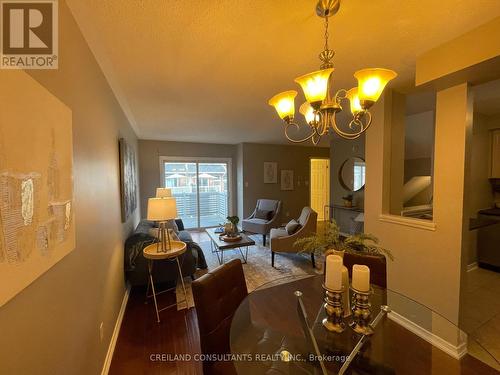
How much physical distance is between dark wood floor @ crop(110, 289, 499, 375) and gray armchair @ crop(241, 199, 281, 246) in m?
2.47

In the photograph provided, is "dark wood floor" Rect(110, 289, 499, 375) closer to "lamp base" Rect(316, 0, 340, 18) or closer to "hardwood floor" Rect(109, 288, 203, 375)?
A: "hardwood floor" Rect(109, 288, 203, 375)

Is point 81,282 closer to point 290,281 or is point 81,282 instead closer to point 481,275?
point 290,281

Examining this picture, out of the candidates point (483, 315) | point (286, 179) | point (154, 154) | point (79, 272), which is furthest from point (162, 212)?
point (286, 179)

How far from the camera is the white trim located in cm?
195

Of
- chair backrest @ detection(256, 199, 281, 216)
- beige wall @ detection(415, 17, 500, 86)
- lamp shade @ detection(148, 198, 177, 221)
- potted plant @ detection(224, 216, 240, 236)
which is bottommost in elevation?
potted plant @ detection(224, 216, 240, 236)

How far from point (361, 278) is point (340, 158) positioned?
14.3ft

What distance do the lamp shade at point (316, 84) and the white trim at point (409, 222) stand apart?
1.66 meters

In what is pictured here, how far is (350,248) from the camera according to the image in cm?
166

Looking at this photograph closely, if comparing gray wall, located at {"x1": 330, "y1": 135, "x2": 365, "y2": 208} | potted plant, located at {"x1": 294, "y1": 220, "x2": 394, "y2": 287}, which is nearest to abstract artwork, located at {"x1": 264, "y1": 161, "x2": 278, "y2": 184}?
gray wall, located at {"x1": 330, "y1": 135, "x2": 365, "y2": 208}

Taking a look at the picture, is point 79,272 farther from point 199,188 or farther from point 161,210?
point 199,188

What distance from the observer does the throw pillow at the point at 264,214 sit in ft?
16.3

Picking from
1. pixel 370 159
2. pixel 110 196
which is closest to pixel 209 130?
pixel 110 196

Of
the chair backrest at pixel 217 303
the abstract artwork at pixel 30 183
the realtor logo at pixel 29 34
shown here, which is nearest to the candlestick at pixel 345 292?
the chair backrest at pixel 217 303

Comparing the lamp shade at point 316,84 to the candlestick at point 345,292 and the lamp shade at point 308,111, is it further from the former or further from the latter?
the candlestick at point 345,292
